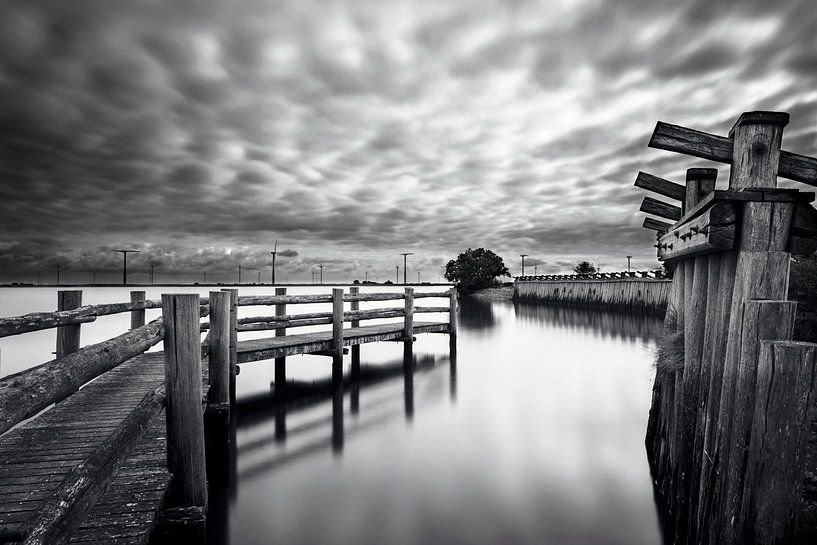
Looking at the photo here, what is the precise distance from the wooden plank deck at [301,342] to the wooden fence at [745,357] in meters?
7.92

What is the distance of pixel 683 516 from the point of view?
420 cm

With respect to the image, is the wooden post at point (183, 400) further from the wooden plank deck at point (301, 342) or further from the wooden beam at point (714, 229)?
the wooden plank deck at point (301, 342)

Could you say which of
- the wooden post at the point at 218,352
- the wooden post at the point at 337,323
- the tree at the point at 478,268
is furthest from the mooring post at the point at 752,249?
the tree at the point at 478,268

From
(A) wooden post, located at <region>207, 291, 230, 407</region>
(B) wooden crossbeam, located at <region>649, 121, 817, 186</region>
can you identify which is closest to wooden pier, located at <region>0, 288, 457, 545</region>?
(A) wooden post, located at <region>207, 291, 230, 407</region>

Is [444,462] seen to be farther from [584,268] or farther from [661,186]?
[584,268]

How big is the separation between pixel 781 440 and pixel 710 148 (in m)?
2.29

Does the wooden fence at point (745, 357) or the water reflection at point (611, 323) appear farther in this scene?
the water reflection at point (611, 323)

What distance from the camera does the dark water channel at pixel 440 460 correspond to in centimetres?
561

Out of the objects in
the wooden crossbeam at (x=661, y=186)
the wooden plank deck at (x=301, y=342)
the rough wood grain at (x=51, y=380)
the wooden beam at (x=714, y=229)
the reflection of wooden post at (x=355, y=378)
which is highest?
the wooden crossbeam at (x=661, y=186)

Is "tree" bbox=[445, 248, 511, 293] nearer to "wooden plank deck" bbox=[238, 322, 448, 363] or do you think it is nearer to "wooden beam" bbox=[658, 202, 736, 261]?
"wooden plank deck" bbox=[238, 322, 448, 363]

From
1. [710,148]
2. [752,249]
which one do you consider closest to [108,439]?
[752,249]

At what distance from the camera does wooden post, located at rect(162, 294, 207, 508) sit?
4.03m

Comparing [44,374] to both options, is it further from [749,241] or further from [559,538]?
[559,538]

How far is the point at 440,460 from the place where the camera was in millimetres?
7762
